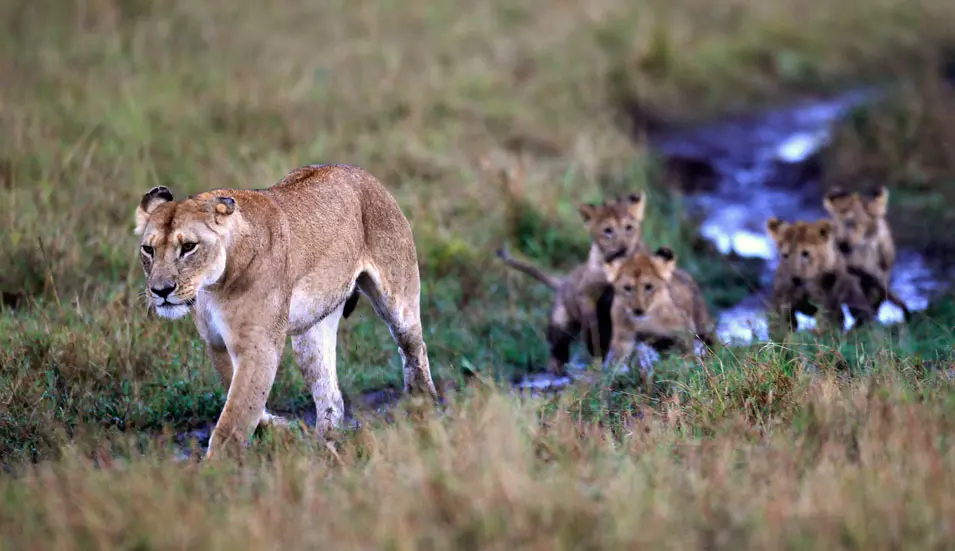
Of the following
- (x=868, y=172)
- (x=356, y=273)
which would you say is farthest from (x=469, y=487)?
(x=868, y=172)

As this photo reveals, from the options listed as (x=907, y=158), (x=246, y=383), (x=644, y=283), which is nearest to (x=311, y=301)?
(x=246, y=383)

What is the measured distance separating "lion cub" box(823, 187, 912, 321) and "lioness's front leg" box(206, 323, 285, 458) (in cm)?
451

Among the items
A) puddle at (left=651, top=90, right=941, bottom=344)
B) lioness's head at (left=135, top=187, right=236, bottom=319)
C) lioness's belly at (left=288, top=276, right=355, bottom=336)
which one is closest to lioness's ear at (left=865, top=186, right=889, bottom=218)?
puddle at (left=651, top=90, right=941, bottom=344)

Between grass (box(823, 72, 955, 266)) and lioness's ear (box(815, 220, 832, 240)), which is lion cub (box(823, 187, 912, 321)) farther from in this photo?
Answer: grass (box(823, 72, 955, 266))

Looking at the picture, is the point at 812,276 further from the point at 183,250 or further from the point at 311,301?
the point at 183,250

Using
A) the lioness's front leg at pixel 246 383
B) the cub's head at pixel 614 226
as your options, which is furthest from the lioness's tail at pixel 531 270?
the lioness's front leg at pixel 246 383

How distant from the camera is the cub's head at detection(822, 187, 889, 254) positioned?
332 inches

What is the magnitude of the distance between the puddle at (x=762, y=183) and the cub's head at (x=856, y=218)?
437 millimetres

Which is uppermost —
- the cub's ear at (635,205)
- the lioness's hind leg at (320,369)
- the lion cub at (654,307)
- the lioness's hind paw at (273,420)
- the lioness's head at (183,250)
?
the cub's ear at (635,205)

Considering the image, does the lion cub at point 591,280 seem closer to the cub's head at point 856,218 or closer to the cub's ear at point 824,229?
the cub's ear at point 824,229

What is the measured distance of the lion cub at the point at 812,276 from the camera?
7699 millimetres

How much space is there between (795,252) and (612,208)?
3.88ft

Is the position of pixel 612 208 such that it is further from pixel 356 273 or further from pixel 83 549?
pixel 83 549

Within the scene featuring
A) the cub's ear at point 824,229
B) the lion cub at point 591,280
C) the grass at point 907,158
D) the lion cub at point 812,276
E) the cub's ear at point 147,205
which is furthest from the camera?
the grass at point 907,158
